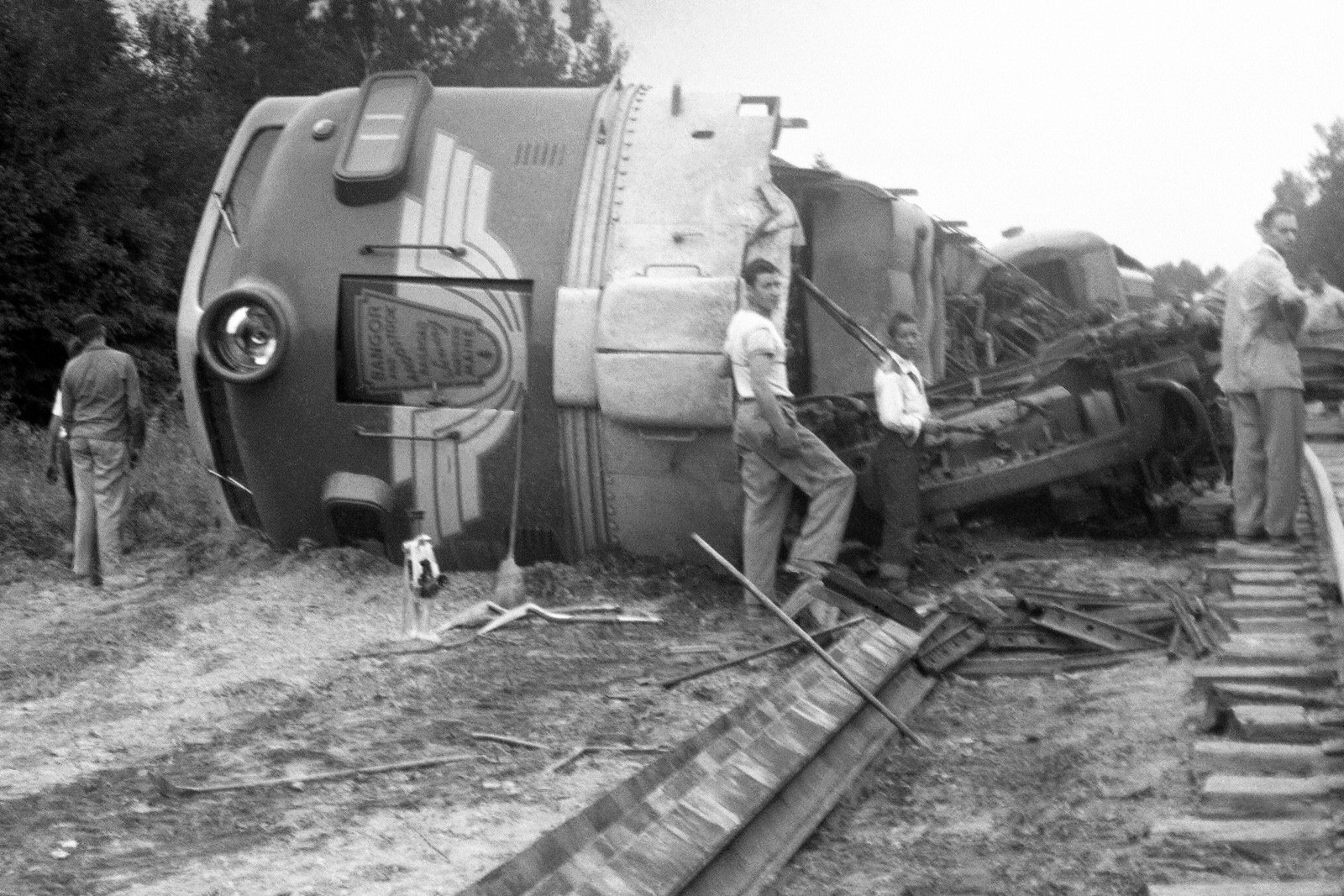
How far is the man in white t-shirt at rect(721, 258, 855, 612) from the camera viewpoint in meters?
7.94

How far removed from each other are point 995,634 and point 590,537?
2.10 meters

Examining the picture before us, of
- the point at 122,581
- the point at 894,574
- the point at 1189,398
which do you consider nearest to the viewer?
the point at 894,574

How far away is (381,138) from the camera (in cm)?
870

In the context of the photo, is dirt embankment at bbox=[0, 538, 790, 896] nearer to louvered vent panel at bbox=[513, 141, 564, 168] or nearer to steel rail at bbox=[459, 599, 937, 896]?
steel rail at bbox=[459, 599, 937, 896]

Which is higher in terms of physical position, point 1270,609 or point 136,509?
point 1270,609

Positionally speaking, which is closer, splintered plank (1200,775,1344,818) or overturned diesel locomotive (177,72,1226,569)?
splintered plank (1200,775,1344,818)

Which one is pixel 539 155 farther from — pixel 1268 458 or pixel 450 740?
pixel 1268 458

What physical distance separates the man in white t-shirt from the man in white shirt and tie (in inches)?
14.6

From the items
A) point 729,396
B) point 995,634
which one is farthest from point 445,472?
point 995,634

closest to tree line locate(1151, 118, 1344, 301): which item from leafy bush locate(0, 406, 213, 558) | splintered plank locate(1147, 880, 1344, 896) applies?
leafy bush locate(0, 406, 213, 558)

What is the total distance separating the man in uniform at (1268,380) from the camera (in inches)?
340

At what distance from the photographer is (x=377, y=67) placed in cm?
3962

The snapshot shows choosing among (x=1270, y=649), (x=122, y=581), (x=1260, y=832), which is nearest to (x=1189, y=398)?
(x=1270, y=649)

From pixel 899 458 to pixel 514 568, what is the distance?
190cm
